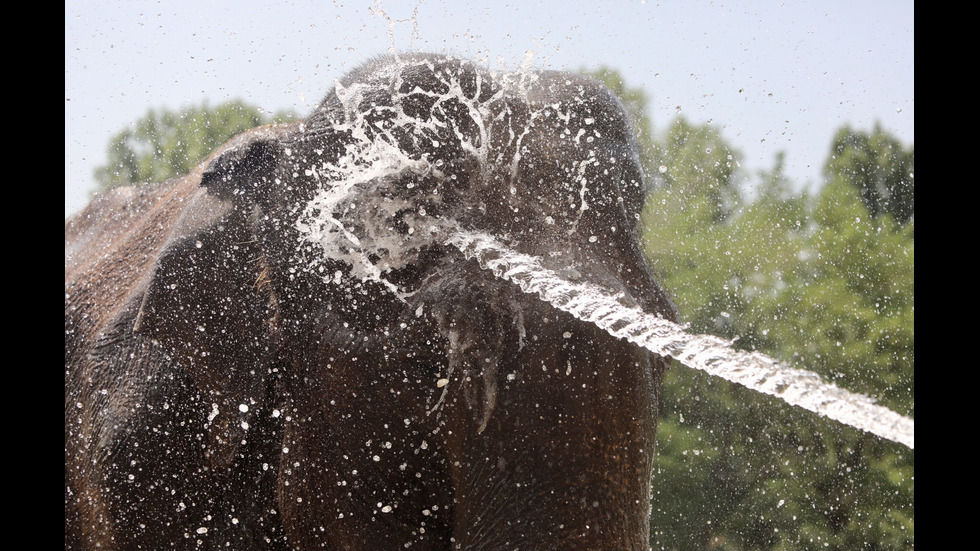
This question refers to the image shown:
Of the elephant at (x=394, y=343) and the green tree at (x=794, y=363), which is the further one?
the green tree at (x=794, y=363)

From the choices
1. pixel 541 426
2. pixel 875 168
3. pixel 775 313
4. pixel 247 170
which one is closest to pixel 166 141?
pixel 775 313

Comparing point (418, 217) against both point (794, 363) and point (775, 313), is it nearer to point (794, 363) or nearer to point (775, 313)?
point (794, 363)

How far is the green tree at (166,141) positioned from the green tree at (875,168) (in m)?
7.40

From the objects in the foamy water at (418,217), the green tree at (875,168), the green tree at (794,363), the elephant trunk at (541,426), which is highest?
the foamy water at (418,217)

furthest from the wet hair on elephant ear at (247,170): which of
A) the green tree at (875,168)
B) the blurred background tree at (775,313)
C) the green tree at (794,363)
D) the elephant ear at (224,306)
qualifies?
the green tree at (875,168)

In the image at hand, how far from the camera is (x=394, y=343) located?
2.10 meters

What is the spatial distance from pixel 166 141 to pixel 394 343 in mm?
10497

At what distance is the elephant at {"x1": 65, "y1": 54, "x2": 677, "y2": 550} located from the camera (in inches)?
76.2

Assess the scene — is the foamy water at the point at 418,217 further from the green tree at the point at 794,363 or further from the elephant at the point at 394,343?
the green tree at the point at 794,363

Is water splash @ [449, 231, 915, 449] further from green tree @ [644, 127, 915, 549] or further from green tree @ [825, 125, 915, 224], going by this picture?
green tree @ [825, 125, 915, 224]

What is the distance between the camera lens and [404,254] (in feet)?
7.01

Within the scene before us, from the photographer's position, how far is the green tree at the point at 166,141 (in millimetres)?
10914
